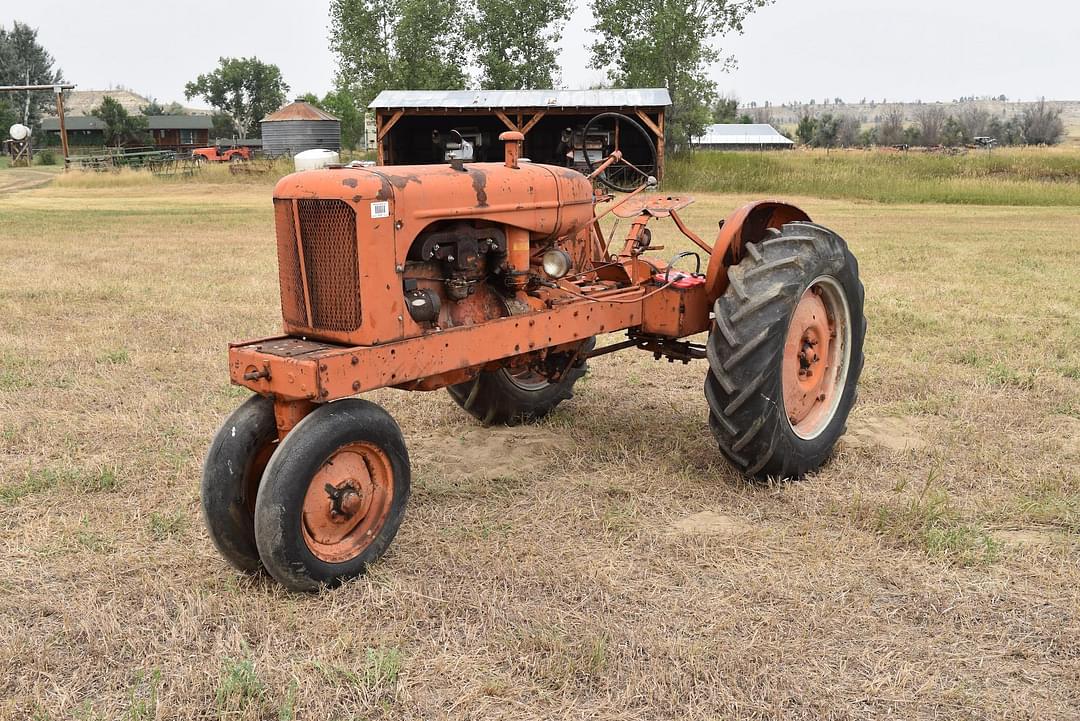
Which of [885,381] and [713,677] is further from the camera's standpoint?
[885,381]

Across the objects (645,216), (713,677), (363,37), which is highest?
(363,37)

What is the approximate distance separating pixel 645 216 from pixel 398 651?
276cm

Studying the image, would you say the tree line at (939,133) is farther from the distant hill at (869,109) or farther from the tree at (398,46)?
the distant hill at (869,109)

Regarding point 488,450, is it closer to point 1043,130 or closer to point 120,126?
point 120,126

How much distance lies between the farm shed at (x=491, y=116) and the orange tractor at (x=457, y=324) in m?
20.5

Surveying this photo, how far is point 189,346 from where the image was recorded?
23.8 feet

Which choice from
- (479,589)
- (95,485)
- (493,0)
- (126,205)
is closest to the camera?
(479,589)

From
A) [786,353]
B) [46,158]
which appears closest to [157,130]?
[46,158]

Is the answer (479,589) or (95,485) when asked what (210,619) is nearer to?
(479,589)

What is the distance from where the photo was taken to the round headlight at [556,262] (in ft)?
14.2

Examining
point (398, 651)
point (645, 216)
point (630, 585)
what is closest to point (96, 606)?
point (398, 651)

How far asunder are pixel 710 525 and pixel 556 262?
54.2 inches

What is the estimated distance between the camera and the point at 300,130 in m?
46.3

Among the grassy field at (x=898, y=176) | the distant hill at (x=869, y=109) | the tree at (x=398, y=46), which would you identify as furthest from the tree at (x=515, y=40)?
the distant hill at (x=869, y=109)
